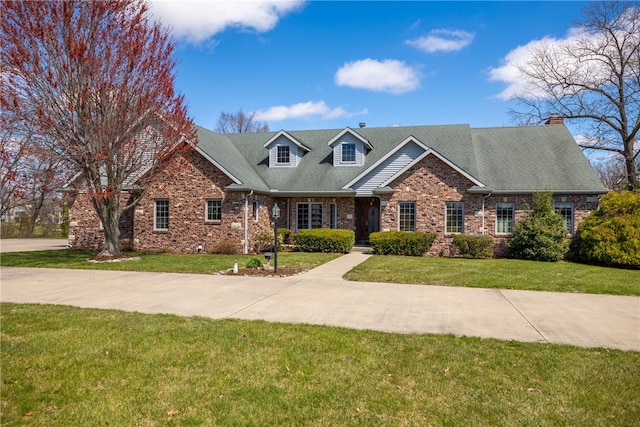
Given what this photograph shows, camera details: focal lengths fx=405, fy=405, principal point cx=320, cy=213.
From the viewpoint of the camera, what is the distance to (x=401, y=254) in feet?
62.7

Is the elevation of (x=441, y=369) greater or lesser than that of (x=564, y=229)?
lesser

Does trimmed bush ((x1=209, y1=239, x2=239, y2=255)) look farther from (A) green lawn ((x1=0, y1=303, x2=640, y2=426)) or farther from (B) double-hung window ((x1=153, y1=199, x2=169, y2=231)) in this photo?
(A) green lawn ((x1=0, y1=303, x2=640, y2=426))

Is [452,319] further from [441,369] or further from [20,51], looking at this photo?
[20,51]

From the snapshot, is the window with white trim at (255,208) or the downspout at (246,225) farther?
the window with white trim at (255,208)

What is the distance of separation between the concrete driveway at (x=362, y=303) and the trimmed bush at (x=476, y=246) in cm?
827

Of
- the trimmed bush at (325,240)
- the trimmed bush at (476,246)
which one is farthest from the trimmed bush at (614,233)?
the trimmed bush at (325,240)

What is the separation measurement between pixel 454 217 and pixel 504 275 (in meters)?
6.99

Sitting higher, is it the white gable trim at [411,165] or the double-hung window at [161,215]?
the white gable trim at [411,165]

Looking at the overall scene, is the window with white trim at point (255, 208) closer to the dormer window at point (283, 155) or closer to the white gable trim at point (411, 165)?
the dormer window at point (283, 155)

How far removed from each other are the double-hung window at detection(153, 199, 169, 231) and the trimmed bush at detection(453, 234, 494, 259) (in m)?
14.6

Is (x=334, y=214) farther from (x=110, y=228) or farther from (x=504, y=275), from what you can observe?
(x=110, y=228)


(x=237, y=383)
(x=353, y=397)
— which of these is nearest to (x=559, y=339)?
(x=353, y=397)

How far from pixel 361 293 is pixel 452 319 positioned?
2.82 meters

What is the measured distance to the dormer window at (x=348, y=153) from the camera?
23.2 metres
